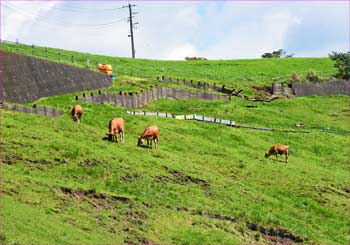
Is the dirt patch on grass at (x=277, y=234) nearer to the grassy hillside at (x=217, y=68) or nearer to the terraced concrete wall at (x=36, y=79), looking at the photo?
the terraced concrete wall at (x=36, y=79)

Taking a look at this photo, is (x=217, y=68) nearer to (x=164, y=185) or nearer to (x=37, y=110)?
(x=37, y=110)

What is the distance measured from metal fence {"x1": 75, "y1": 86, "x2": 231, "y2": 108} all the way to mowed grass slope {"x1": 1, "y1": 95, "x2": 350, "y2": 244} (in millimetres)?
5978

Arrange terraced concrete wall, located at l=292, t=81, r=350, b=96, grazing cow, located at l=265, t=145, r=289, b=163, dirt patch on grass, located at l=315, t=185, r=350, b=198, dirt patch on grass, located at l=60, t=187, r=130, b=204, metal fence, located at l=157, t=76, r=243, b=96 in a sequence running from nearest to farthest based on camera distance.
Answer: dirt patch on grass, located at l=60, t=187, r=130, b=204 → dirt patch on grass, located at l=315, t=185, r=350, b=198 → grazing cow, located at l=265, t=145, r=289, b=163 → metal fence, located at l=157, t=76, r=243, b=96 → terraced concrete wall, located at l=292, t=81, r=350, b=96

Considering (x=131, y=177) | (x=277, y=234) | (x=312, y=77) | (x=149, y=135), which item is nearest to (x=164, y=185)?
(x=131, y=177)

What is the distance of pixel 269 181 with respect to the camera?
136 ft

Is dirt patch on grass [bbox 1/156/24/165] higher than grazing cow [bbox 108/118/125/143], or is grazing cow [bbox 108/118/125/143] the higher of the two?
grazing cow [bbox 108/118/125/143]

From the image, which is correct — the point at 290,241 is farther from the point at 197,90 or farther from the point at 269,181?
the point at 197,90

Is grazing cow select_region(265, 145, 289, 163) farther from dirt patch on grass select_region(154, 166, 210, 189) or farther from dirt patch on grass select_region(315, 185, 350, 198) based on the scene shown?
dirt patch on grass select_region(154, 166, 210, 189)

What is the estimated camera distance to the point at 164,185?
118ft

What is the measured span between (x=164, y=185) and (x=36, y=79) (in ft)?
75.8

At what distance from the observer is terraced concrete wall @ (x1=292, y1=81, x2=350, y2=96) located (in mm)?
83000

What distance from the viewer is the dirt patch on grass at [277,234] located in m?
32.4

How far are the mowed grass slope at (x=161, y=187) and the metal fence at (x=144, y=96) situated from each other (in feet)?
19.6

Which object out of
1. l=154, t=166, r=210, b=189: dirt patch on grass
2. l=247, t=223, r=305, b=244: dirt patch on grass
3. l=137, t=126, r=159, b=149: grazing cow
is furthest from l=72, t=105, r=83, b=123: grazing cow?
l=247, t=223, r=305, b=244: dirt patch on grass
